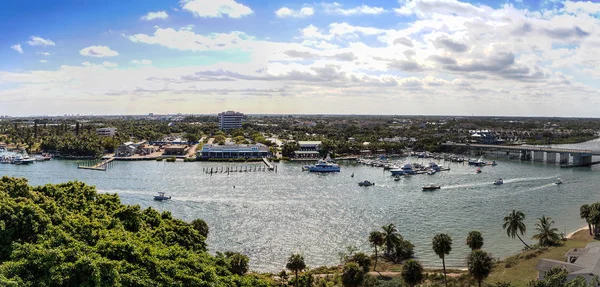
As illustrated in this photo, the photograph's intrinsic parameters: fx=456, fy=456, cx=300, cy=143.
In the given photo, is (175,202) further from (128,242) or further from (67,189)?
(128,242)

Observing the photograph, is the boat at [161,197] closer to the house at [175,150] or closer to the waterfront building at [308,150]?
the waterfront building at [308,150]

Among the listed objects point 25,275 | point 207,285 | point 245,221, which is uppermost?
point 25,275

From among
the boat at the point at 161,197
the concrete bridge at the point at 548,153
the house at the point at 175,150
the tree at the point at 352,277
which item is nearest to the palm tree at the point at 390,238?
the tree at the point at 352,277

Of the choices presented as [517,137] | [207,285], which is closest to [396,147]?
[517,137]

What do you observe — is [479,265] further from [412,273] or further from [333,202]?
[333,202]

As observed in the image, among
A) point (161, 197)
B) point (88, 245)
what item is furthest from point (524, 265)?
point (161, 197)

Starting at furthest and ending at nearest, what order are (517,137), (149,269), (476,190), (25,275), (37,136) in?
(517,137) < (37,136) < (476,190) < (149,269) < (25,275)
